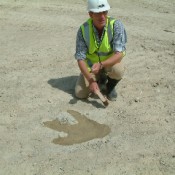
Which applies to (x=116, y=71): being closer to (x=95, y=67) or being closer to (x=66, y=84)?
(x=95, y=67)

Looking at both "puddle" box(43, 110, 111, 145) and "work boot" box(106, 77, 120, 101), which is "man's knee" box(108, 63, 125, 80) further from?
"puddle" box(43, 110, 111, 145)

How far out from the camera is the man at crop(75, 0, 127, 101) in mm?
4383

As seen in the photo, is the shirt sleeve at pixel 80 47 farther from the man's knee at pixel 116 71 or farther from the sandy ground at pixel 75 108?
the sandy ground at pixel 75 108

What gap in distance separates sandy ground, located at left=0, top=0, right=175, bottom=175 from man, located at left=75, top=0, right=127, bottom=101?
1.18 feet

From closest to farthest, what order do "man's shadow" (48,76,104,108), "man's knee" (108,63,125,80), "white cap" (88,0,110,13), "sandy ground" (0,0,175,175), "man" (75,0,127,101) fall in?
"sandy ground" (0,0,175,175), "white cap" (88,0,110,13), "man" (75,0,127,101), "man's knee" (108,63,125,80), "man's shadow" (48,76,104,108)

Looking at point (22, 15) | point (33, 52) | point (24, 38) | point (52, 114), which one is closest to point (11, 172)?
point (52, 114)

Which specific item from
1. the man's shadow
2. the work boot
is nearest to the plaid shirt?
the work boot

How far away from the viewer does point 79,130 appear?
4172mm

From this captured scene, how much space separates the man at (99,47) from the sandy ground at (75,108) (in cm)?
36

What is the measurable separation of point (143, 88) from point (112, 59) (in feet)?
2.46

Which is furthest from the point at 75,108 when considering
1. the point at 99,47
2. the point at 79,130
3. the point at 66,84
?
the point at 99,47

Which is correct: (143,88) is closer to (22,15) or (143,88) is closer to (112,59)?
(112,59)

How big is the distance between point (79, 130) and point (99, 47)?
39.7 inches

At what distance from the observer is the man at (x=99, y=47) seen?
14.4 feet
